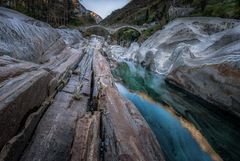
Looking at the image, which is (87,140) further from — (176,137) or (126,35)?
(126,35)

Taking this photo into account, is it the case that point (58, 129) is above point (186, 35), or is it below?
below

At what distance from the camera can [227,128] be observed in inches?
297

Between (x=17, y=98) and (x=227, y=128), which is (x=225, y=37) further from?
(x=17, y=98)

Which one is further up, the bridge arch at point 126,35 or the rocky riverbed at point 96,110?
the bridge arch at point 126,35

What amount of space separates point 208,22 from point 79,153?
20.4 m

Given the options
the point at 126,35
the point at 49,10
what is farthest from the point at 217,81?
the point at 126,35

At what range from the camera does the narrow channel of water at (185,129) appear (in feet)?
19.0

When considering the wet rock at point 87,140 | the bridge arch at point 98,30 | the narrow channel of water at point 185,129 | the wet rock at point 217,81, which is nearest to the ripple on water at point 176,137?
the narrow channel of water at point 185,129

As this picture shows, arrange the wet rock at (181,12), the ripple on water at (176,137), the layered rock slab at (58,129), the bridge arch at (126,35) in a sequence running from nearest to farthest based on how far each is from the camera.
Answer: the layered rock slab at (58,129) → the ripple on water at (176,137) → the wet rock at (181,12) → the bridge arch at (126,35)

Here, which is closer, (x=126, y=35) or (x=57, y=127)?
(x=57, y=127)

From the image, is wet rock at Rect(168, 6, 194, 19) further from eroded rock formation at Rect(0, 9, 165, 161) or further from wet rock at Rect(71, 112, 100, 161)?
wet rock at Rect(71, 112, 100, 161)

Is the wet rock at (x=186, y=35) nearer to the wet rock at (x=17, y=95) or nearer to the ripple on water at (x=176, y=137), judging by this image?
the ripple on water at (x=176, y=137)

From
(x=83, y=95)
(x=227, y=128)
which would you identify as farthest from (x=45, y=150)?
(x=227, y=128)

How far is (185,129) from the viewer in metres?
7.25
